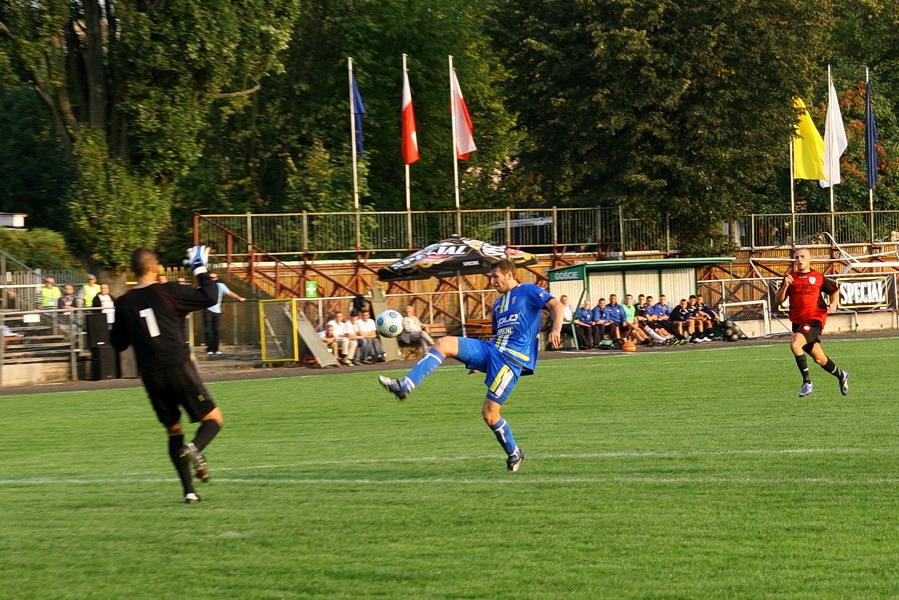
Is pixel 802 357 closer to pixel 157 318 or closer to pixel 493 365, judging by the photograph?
pixel 493 365

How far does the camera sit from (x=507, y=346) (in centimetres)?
1090

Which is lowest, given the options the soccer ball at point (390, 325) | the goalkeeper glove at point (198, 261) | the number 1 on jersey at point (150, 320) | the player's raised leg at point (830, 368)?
the player's raised leg at point (830, 368)

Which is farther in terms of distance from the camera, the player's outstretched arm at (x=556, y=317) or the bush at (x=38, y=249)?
the bush at (x=38, y=249)

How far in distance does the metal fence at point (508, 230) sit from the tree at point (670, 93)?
3.40 feet

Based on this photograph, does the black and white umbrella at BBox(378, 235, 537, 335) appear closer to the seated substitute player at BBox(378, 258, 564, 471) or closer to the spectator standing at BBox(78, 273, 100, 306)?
the spectator standing at BBox(78, 273, 100, 306)

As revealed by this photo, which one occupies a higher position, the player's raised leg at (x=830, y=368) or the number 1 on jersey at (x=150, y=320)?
the number 1 on jersey at (x=150, y=320)

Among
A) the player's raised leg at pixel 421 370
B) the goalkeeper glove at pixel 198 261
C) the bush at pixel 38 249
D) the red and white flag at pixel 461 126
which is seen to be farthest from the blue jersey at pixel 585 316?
the goalkeeper glove at pixel 198 261

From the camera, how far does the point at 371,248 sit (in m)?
40.2

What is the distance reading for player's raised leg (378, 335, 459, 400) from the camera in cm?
989

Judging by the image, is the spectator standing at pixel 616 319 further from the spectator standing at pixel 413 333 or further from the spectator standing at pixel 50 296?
the spectator standing at pixel 50 296

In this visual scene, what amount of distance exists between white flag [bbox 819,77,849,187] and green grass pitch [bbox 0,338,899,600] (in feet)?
97.0

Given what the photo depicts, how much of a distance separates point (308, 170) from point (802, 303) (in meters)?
29.4

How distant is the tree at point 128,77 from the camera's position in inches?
1347

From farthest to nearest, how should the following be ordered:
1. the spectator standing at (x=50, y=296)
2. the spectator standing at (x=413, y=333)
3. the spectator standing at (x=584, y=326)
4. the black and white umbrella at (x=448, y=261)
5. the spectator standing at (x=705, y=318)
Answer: the spectator standing at (x=705, y=318), the spectator standing at (x=584, y=326), the black and white umbrella at (x=448, y=261), the spectator standing at (x=413, y=333), the spectator standing at (x=50, y=296)
